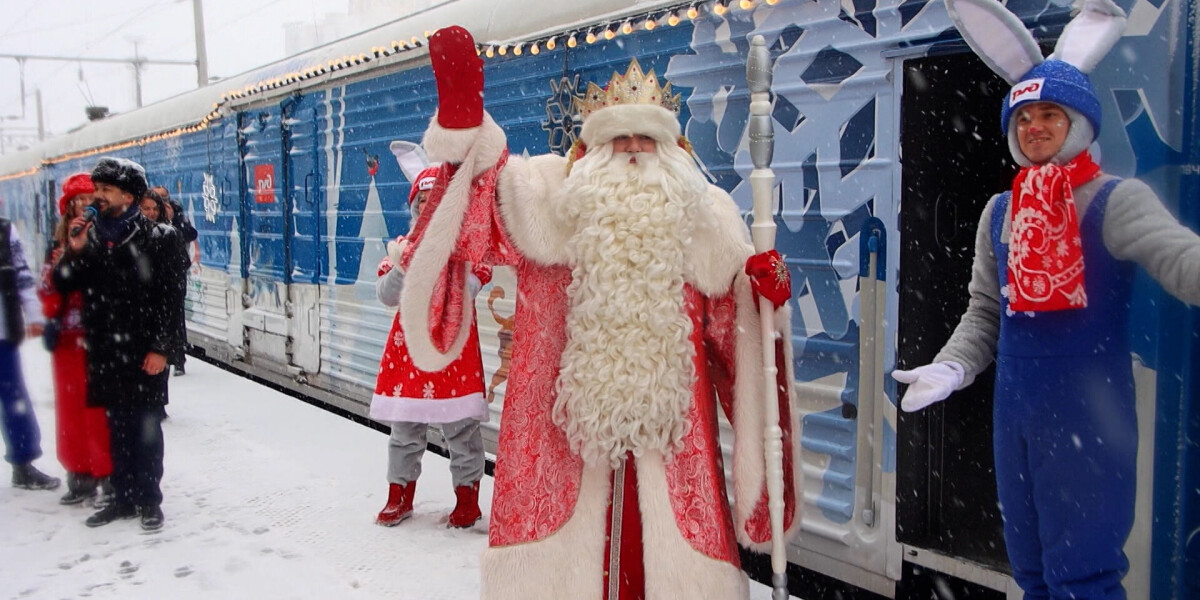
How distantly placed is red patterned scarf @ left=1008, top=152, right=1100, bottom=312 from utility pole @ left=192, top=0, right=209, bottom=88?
730 inches

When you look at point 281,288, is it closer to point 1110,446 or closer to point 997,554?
point 997,554

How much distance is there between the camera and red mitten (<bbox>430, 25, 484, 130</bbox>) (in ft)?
7.28

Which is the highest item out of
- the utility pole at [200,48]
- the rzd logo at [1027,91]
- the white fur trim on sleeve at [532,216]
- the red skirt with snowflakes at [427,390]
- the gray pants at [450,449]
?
the utility pole at [200,48]

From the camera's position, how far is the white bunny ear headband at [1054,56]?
206 cm

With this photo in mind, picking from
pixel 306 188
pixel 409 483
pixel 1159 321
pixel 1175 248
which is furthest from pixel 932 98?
pixel 306 188

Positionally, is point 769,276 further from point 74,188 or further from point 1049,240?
point 74,188

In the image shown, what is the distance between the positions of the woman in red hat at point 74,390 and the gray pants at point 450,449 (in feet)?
4.88

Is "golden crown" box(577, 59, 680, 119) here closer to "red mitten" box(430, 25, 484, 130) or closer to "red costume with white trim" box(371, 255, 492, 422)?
"red mitten" box(430, 25, 484, 130)

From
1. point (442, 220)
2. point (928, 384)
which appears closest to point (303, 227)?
point (442, 220)

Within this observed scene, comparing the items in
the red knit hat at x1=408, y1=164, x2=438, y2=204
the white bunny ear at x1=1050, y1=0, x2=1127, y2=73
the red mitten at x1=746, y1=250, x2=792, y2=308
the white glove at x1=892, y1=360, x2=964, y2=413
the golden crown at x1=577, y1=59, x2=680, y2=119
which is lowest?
the white glove at x1=892, y1=360, x2=964, y2=413

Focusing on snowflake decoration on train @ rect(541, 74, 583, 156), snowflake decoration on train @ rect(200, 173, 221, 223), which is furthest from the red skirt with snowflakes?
snowflake decoration on train @ rect(200, 173, 221, 223)

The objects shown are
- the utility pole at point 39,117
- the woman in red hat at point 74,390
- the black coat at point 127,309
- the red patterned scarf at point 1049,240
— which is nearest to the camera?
the red patterned scarf at point 1049,240

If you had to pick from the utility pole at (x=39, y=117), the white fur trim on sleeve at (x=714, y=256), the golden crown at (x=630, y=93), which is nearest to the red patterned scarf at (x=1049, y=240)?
the white fur trim on sleeve at (x=714, y=256)

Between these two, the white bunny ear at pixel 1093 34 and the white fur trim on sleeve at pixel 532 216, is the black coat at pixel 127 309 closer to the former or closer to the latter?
the white fur trim on sleeve at pixel 532 216
